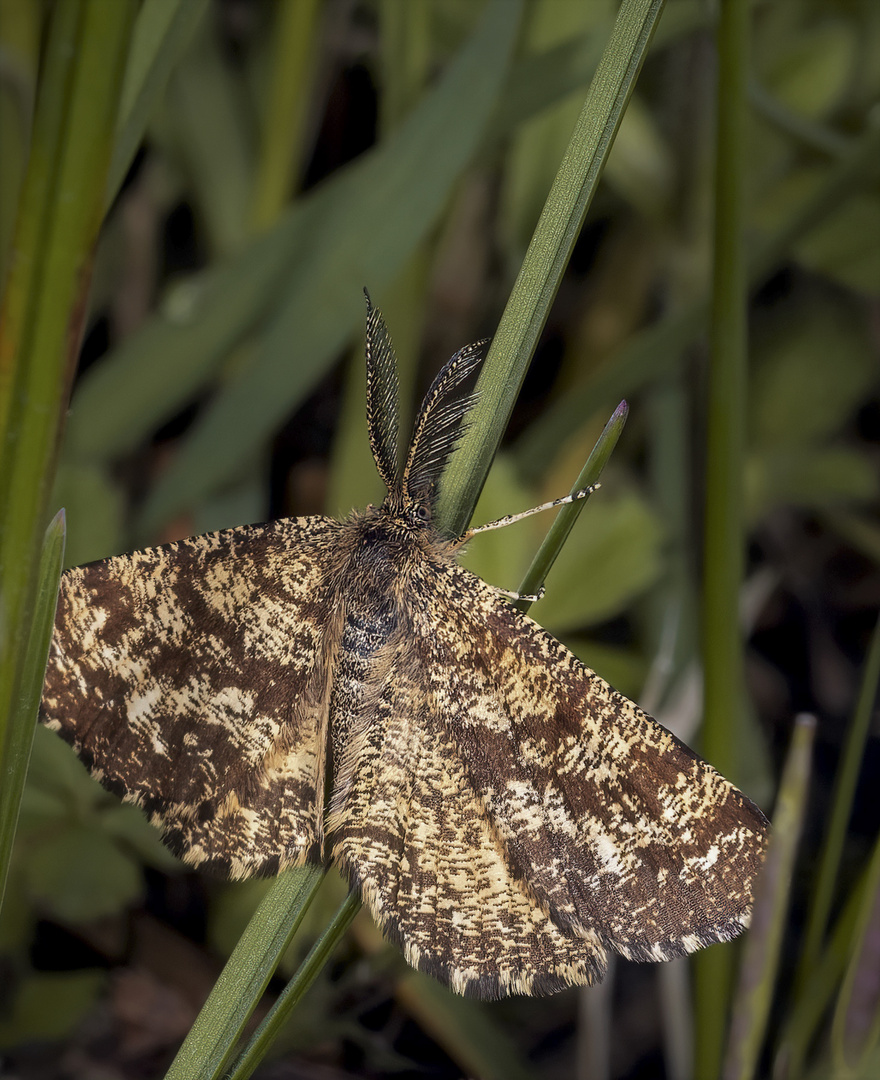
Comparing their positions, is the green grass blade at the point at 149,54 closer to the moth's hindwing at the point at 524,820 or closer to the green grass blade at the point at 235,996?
the moth's hindwing at the point at 524,820

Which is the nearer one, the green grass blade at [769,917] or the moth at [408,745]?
the moth at [408,745]

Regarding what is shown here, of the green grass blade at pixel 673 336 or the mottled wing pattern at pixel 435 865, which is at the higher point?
the green grass blade at pixel 673 336

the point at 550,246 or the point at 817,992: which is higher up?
the point at 550,246

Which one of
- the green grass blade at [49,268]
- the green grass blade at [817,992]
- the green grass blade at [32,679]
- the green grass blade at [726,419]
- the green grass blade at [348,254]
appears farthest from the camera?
the green grass blade at [348,254]

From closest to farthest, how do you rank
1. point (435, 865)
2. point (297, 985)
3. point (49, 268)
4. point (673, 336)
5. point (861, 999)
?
point (49, 268)
point (297, 985)
point (435, 865)
point (861, 999)
point (673, 336)

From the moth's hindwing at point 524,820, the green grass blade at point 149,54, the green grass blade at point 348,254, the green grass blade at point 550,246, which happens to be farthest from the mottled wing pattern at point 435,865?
the green grass blade at point 348,254

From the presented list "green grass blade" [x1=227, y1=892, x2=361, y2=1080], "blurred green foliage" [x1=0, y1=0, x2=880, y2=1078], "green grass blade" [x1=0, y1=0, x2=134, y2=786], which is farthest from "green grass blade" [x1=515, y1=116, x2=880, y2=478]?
"green grass blade" [x1=0, y1=0, x2=134, y2=786]

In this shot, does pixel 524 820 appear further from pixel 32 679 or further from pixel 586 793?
pixel 32 679

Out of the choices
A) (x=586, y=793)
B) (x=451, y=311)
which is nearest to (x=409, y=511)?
(x=586, y=793)
